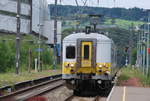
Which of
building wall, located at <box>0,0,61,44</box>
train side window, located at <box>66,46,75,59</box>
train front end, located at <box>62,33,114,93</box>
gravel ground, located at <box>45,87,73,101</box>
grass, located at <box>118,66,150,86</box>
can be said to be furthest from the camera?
building wall, located at <box>0,0,61,44</box>

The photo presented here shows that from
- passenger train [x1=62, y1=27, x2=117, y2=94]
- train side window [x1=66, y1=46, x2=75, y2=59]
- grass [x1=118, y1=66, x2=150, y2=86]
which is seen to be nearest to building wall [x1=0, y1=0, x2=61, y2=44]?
grass [x1=118, y1=66, x2=150, y2=86]

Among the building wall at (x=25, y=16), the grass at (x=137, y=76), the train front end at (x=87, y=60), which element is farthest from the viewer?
the building wall at (x=25, y=16)

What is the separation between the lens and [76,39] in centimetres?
2128

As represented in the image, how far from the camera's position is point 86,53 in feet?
68.9

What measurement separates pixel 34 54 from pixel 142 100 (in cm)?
3556

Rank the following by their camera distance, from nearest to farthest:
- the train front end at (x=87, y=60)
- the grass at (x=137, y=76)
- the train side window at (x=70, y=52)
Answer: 1. the train front end at (x=87, y=60)
2. the train side window at (x=70, y=52)
3. the grass at (x=137, y=76)

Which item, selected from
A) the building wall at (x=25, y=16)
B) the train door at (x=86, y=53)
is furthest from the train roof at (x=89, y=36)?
the building wall at (x=25, y=16)

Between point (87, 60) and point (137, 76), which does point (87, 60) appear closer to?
point (87, 60)

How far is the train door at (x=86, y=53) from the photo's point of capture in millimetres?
20875

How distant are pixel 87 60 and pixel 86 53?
35 centimetres

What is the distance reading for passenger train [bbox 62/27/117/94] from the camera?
20.8 m

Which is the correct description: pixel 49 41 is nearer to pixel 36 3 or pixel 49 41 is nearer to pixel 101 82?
pixel 36 3

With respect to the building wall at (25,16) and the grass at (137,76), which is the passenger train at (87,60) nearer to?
the grass at (137,76)

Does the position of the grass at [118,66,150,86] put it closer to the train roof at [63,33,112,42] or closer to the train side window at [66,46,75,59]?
the train roof at [63,33,112,42]
